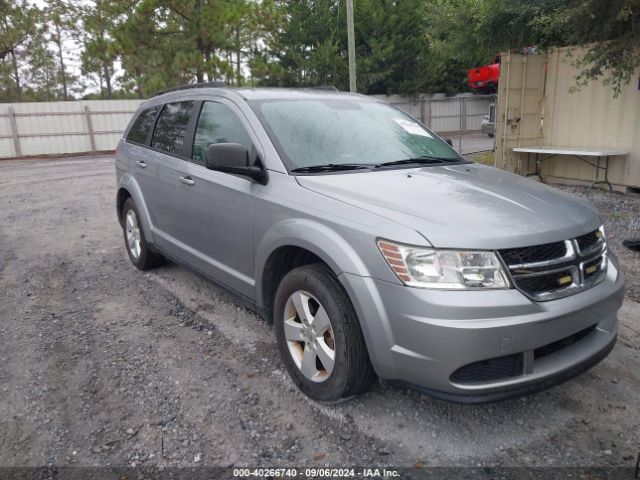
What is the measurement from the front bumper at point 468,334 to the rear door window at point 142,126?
333 centimetres

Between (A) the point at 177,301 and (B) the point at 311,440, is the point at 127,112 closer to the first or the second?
(A) the point at 177,301

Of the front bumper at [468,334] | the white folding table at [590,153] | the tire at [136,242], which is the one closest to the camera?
the front bumper at [468,334]

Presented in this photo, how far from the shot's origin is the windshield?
3443 mm

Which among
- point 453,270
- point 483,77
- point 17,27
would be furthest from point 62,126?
point 453,270

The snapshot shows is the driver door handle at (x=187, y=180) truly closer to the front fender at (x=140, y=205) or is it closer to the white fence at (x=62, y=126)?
the front fender at (x=140, y=205)

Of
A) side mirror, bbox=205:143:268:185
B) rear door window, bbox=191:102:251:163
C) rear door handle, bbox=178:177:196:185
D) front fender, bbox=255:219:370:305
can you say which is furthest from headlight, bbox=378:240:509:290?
rear door handle, bbox=178:177:196:185

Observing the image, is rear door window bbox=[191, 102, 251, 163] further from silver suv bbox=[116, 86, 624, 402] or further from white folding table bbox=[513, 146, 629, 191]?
white folding table bbox=[513, 146, 629, 191]

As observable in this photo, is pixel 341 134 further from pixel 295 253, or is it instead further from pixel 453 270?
pixel 453 270

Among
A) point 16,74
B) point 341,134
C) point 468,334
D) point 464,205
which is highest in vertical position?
point 16,74

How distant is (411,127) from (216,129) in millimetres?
1513

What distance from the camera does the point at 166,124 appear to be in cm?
483

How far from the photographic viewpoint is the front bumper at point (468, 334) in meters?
2.37

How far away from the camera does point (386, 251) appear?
252 cm

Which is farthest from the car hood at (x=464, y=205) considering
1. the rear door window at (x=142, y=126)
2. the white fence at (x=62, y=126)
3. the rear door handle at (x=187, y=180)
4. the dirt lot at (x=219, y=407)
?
the white fence at (x=62, y=126)
